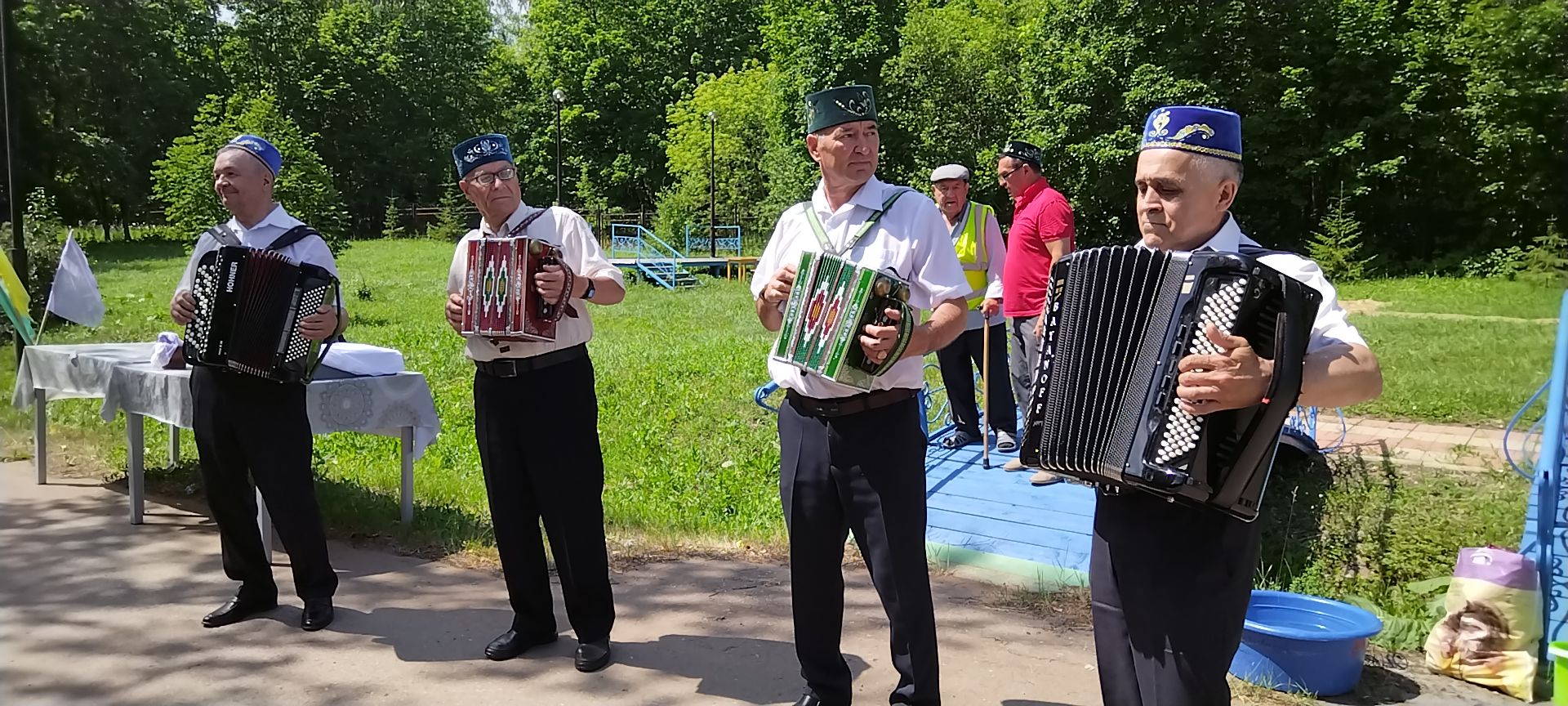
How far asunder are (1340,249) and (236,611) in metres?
21.5

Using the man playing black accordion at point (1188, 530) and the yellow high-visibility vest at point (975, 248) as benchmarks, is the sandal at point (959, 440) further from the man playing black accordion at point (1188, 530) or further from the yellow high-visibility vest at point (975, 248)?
the man playing black accordion at point (1188, 530)

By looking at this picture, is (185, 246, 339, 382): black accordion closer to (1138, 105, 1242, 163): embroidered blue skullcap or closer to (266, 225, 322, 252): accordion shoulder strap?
(266, 225, 322, 252): accordion shoulder strap

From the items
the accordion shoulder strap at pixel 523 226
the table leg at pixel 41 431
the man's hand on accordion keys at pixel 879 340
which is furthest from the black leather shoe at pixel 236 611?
the table leg at pixel 41 431

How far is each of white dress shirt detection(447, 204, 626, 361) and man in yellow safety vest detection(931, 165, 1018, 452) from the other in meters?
3.30

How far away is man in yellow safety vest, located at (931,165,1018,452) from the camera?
7145 millimetres

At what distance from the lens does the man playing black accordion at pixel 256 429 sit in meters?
4.54

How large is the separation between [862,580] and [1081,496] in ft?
5.80

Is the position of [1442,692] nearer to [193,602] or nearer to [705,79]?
[193,602]

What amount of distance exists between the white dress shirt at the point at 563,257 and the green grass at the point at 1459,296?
870 centimetres

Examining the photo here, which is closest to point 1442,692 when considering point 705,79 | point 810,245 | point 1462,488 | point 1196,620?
point 1462,488

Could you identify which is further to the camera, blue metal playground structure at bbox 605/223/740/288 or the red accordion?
blue metal playground structure at bbox 605/223/740/288

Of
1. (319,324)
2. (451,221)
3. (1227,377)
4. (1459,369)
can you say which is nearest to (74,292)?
(319,324)

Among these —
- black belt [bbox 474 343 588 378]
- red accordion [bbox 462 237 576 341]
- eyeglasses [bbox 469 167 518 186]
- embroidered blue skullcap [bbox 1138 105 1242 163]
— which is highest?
eyeglasses [bbox 469 167 518 186]

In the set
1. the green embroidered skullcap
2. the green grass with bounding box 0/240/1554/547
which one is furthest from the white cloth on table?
the green embroidered skullcap
